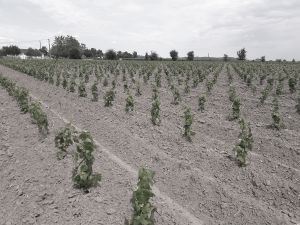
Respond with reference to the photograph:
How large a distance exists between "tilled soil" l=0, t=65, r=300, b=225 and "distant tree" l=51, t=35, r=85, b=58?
9553 centimetres

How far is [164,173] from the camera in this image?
23.1 ft

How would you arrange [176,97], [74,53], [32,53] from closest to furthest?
[176,97] < [74,53] < [32,53]

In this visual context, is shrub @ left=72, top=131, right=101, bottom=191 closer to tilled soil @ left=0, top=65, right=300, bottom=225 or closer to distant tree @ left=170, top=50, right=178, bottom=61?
tilled soil @ left=0, top=65, right=300, bottom=225

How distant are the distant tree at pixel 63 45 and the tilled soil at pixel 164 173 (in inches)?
3761

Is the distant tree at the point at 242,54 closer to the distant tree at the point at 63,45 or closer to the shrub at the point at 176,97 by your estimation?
the distant tree at the point at 63,45

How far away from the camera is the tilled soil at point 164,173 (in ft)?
18.1

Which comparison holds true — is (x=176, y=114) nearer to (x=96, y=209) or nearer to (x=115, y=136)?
(x=115, y=136)

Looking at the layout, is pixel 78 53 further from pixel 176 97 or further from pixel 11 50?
pixel 176 97

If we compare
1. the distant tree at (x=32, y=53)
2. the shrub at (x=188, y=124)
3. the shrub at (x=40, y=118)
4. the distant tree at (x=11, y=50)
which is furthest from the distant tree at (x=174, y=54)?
the shrub at (x=188, y=124)

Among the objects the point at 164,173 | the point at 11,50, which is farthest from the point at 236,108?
the point at 11,50

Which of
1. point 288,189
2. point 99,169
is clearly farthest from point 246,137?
point 99,169

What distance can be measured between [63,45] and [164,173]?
106 m

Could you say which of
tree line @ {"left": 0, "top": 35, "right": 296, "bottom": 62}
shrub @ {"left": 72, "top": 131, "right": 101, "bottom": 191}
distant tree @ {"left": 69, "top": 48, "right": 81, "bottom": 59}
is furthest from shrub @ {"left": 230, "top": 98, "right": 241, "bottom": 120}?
distant tree @ {"left": 69, "top": 48, "right": 81, "bottom": 59}

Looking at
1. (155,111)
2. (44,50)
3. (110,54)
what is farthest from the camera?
(44,50)
